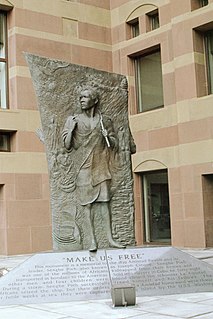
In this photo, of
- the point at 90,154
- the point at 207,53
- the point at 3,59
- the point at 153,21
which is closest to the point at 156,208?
the point at 207,53

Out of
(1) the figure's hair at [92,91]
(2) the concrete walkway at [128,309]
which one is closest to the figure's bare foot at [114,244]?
(2) the concrete walkway at [128,309]

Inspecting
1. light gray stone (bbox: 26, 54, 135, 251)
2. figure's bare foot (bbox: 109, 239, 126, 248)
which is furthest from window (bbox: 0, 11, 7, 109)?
figure's bare foot (bbox: 109, 239, 126, 248)

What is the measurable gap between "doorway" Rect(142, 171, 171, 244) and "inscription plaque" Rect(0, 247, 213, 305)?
10032mm

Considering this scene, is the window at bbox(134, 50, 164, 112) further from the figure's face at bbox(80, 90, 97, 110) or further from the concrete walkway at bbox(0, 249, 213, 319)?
the concrete walkway at bbox(0, 249, 213, 319)

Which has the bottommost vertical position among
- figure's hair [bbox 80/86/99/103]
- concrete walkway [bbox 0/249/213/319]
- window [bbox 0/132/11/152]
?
concrete walkway [bbox 0/249/213/319]

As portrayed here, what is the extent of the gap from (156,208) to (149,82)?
4948 mm

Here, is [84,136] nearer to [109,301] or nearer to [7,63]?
[109,301]

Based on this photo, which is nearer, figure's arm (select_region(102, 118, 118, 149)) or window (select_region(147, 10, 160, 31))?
figure's arm (select_region(102, 118, 118, 149))

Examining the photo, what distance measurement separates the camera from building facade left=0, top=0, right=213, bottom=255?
17.3 m

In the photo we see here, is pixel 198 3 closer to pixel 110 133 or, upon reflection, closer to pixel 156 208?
pixel 156 208

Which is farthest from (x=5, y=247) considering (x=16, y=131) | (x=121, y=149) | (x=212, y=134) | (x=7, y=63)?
(x=121, y=149)

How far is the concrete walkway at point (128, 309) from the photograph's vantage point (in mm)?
6785

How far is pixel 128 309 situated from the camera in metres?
7.25

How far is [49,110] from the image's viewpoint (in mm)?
9328
